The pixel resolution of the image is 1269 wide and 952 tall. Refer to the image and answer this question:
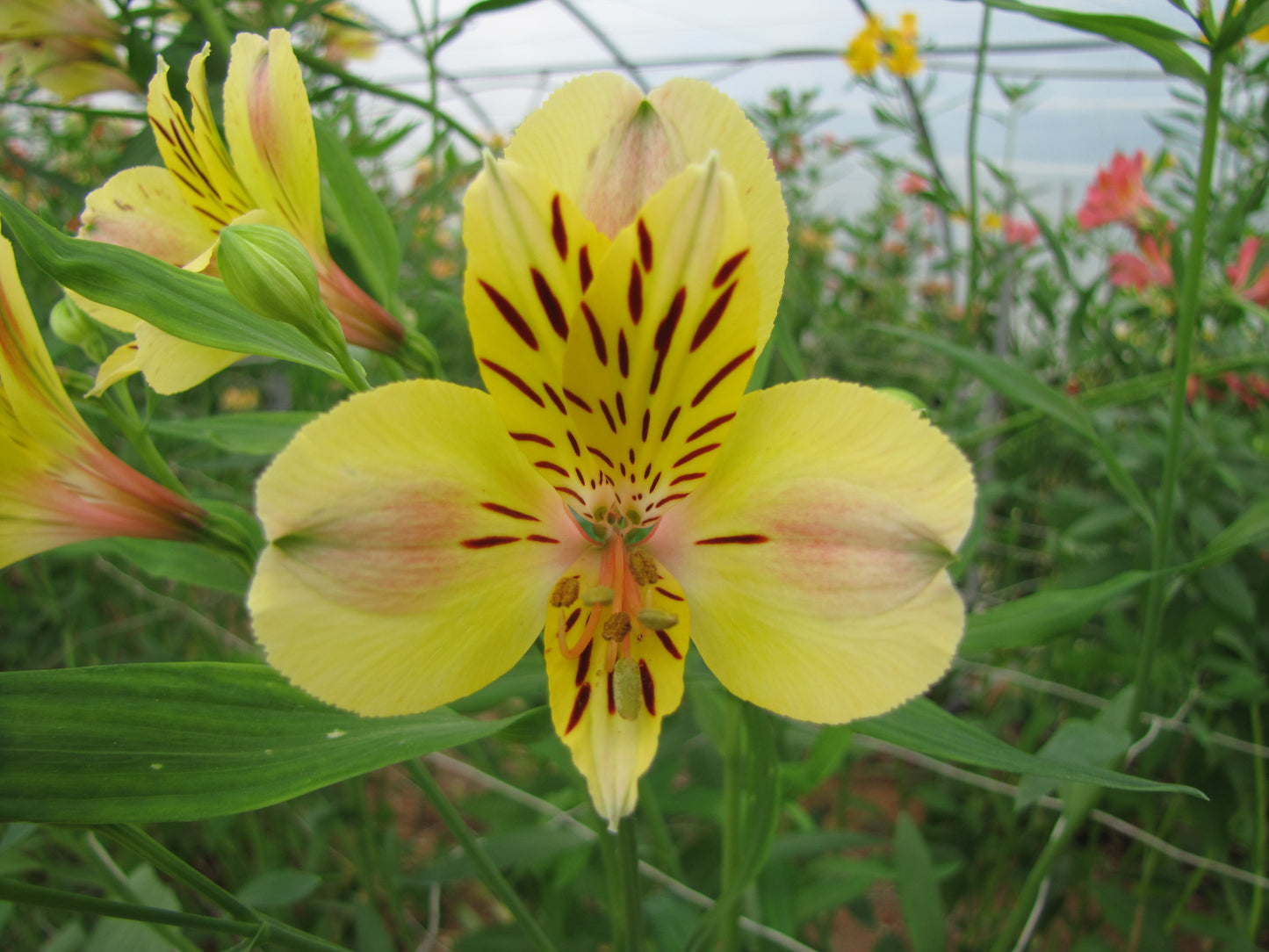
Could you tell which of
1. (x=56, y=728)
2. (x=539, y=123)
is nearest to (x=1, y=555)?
(x=56, y=728)

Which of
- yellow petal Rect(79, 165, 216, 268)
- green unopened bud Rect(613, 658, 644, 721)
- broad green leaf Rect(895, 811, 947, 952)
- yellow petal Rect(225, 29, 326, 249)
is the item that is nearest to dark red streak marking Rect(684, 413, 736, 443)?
green unopened bud Rect(613, 658, 644, 721)

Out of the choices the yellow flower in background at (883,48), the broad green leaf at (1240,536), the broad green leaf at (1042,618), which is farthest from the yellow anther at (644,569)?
the yellow flower in background at (883,48)

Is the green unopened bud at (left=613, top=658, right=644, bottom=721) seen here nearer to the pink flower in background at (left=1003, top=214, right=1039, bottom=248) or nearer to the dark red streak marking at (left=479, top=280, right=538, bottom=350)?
the dark red streak marking at (left=479, top=280, right=538, bottom=350)

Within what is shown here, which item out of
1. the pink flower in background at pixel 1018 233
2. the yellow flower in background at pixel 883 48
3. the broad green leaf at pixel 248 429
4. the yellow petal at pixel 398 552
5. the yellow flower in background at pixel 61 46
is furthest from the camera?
the pink flower in background at pixel 1018 233

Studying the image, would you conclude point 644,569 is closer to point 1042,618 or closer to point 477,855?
point 477,855

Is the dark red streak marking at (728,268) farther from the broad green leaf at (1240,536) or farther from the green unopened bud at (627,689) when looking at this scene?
the broad green leaf at (1240,536)

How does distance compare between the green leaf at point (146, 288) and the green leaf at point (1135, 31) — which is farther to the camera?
the green leaf at point (1135, 31)

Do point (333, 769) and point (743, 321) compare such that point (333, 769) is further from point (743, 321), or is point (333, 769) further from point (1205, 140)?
point (1205, 140)

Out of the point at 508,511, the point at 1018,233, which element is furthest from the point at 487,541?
the point at 1018,233
